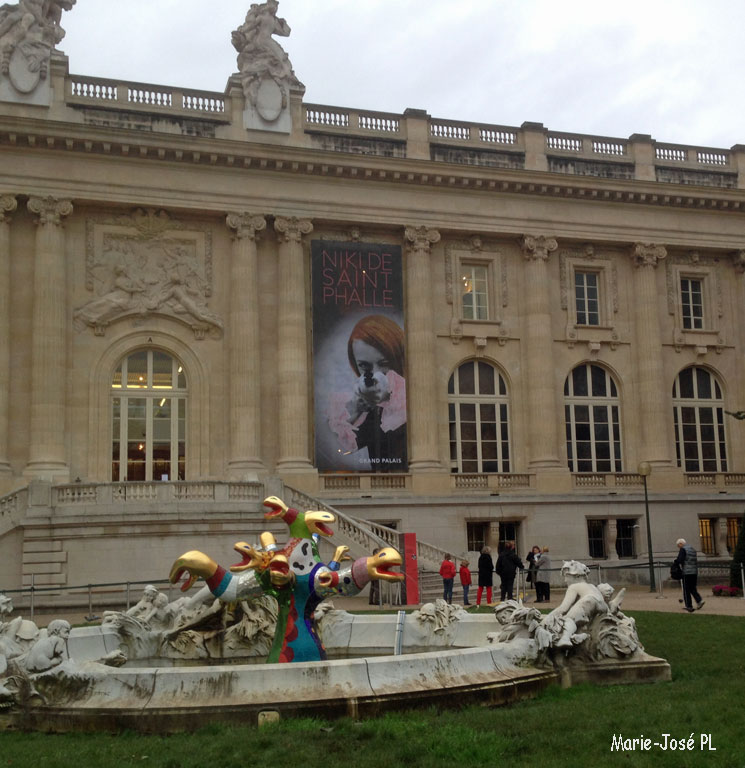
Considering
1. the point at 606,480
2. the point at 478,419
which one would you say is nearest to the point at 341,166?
the point at 478,419

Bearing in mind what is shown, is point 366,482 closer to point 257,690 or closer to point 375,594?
point 375,594

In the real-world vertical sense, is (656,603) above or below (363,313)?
below

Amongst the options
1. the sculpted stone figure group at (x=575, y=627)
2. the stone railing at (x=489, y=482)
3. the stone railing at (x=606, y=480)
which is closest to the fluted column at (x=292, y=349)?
the stone railing at (x=489, y=482)

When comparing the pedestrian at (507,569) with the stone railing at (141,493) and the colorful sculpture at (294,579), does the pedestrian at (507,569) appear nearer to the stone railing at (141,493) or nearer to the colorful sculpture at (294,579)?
the stone railing at (141,493)

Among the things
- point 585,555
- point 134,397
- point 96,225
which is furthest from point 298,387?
point 585,555

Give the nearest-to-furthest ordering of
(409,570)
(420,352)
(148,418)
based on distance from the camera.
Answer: (409,570) < (148,418) < (420,352)

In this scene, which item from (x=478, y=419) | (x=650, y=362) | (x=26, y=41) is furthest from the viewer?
(x=650, y=362)

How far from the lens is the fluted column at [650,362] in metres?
40.2

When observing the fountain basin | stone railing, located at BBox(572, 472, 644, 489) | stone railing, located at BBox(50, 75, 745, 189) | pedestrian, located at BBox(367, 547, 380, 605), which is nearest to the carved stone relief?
stone railing, located at BBox(50, 75, 745, 189)

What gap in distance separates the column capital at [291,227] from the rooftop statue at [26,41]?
360 inches

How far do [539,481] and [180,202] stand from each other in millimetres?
16195

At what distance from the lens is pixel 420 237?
1524 inches

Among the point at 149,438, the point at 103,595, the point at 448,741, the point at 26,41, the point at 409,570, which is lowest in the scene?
→ the point at 448,741

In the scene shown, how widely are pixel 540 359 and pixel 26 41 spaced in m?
21.2
